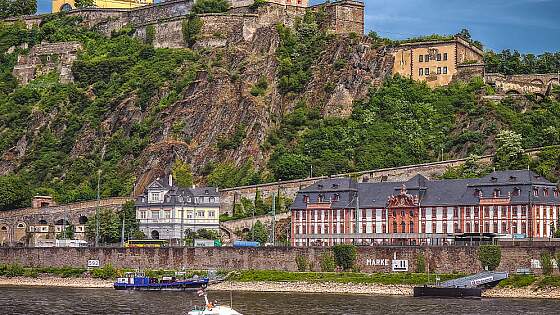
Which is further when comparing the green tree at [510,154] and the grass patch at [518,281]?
the green tree at [510,154]

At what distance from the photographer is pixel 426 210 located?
114m

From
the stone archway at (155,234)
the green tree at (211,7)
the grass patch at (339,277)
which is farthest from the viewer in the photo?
the green tree at (211,7)

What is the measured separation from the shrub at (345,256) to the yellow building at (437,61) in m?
44.7

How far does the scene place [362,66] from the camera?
5817 inches

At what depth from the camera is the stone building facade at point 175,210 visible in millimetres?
131375

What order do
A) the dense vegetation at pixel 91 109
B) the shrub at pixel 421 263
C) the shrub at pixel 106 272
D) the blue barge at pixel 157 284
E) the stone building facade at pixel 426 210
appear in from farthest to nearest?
the dense vegetation at pixel 91 109 < the shrub at pixel 106 272 < the stone building facade at pixel 426 210 < the blue barge at pixel 157 284 < the shrub at pixel 421 263

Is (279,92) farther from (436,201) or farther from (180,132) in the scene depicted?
(436,201)

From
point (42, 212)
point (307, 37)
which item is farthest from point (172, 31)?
point (42, 212)

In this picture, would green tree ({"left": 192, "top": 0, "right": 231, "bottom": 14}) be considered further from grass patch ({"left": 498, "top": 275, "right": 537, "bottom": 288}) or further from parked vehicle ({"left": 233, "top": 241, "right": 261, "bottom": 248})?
grass patch ({"left": 498, "top": 275, "right": 537, "bottom": 288})

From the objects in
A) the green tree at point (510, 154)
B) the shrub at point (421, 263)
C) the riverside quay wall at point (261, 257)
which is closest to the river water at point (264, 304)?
the shrub at point (421, 263)

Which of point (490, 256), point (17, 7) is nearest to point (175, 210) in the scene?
point (490, 256)

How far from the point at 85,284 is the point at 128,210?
18.0m

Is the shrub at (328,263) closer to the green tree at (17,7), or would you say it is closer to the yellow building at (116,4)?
the yellow building at (116,4)

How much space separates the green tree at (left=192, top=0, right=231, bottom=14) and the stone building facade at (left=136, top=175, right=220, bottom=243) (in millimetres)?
34894
